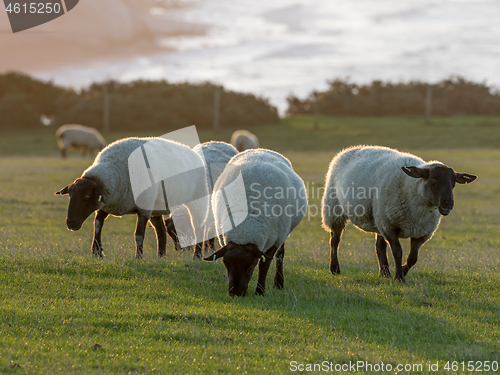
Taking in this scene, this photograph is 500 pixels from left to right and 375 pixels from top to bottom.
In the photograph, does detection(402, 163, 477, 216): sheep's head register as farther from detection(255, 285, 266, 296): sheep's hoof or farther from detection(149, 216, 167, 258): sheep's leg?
detection(149, 216, 167, 258): sheep's leg

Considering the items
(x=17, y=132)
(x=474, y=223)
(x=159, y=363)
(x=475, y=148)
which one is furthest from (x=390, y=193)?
(x=17, y=132)

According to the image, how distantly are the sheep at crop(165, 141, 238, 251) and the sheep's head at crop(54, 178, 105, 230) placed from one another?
2.42 m

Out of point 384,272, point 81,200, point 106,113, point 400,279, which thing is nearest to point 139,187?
point 81,200

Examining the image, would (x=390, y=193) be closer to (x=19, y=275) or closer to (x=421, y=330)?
(x=421, y=330)

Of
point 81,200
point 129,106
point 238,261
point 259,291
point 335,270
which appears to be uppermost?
point 129,106

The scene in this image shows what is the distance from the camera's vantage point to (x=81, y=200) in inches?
352

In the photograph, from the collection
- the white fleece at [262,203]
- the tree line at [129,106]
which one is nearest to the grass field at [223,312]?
the white fleece at [262,203]

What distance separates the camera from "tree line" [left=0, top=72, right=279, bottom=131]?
6581cm

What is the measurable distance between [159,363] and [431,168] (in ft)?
16.4

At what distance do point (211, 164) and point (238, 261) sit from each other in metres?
4.58

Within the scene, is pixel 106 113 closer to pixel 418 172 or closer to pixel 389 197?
pixel 389 197

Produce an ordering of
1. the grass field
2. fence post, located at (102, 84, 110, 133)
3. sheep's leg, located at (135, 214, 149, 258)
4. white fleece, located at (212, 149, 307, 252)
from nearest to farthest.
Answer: the grass field, white fleece, located at (212, 149, 307, 252), sheep's leg, located at (135, 214, 149, 258), fence post, located at (102, 84, 110, 133)

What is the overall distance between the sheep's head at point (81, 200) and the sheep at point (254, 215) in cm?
250

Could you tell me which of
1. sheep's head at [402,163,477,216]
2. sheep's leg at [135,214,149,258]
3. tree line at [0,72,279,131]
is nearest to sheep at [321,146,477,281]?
sheep's head at [402,163,477,216]
